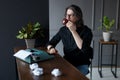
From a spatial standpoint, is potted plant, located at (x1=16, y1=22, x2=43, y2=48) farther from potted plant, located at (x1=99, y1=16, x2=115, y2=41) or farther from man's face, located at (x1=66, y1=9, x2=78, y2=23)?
potted plant, located at (x1=99, y1=16, x2=115, y2=41)

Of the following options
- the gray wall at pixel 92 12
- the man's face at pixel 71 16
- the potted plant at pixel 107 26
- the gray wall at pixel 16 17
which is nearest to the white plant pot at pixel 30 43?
the gray wall at pixel 16 17

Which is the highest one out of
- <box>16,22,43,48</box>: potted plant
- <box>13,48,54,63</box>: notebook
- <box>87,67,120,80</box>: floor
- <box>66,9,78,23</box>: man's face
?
Result: <box>66,9,78,23</box>: man's face

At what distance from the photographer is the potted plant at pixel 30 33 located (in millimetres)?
2674

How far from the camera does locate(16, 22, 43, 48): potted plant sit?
2.67 meters

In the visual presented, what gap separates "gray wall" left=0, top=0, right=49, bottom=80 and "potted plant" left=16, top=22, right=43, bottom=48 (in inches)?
3.9

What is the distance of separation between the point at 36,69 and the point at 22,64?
296 millimetres

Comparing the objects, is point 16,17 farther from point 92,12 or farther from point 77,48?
point 92,12

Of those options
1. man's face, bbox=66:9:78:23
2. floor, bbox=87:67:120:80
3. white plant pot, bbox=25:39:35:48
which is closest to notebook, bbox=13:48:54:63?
man's face, bbox=66:9:78:23

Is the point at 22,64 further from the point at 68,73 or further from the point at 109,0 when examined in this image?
the point at 109,0

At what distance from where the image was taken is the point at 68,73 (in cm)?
163

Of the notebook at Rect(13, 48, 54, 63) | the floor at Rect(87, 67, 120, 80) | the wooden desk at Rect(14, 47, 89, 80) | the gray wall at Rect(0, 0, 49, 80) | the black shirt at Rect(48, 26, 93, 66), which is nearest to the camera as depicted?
the wooden desk at Rect(14, 47, 89, 80)

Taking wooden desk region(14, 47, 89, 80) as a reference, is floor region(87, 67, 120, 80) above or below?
below

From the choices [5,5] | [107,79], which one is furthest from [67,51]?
[107,79]

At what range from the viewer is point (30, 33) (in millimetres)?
2721
